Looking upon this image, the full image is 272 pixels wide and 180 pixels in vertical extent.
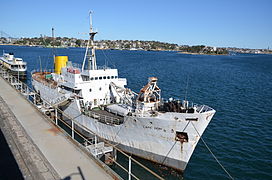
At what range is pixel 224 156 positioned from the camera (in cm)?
2122

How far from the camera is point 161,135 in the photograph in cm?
1750

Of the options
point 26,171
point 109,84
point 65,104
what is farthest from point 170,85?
point 26,171

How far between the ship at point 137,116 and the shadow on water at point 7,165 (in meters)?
4.36

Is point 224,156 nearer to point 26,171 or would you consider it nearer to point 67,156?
point 67,156

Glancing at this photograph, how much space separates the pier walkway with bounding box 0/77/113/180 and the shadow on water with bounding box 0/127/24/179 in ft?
0.74

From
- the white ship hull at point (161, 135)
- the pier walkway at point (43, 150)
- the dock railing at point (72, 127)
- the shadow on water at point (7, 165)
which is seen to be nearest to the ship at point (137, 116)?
the white ship hull at point (161, 135)

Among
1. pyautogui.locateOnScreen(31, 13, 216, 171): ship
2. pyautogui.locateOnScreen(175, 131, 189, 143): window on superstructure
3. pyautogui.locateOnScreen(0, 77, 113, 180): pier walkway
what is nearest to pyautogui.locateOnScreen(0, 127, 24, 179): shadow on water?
pyautogui.locateOnScreen(0, 77, 113, 180): pier walkway

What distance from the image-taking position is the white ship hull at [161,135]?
54.3 feet

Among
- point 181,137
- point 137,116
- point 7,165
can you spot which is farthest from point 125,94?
point 7,165

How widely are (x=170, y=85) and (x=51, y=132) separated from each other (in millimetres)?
40288

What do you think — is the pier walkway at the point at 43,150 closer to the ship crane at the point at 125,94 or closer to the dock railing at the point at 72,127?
the dock railing at the point at 72,127

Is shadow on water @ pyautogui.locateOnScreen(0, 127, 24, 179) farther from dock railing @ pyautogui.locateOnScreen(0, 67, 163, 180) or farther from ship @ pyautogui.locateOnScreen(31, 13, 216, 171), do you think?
ship @ pyautogui.locateOnScreen(31, 13, 216, 171)

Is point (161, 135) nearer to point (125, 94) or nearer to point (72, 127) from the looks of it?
point (72, 127)

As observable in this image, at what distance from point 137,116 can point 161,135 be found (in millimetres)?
2666
